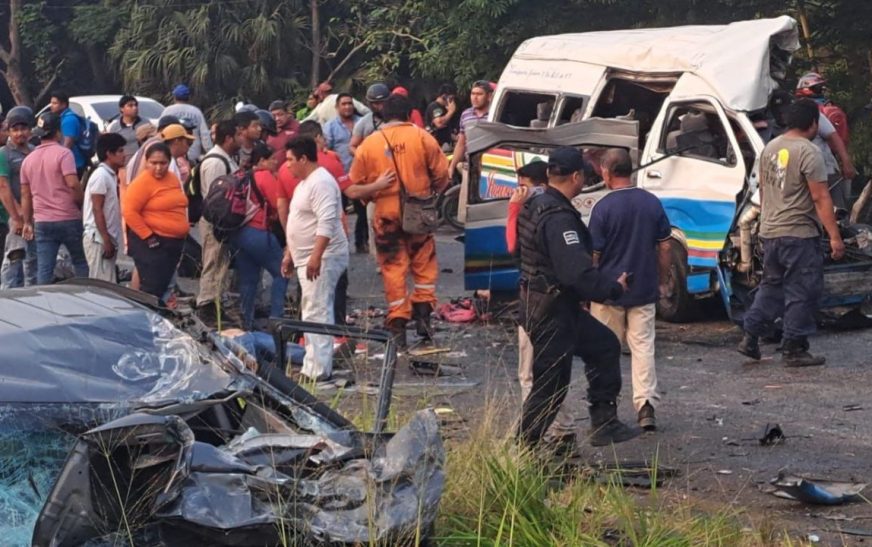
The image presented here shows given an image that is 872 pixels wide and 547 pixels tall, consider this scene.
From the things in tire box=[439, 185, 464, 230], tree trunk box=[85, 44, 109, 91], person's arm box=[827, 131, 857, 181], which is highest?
person's arm box=[827, 131, 857, 181]

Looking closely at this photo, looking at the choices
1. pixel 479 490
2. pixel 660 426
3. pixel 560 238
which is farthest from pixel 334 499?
pixel 660 426

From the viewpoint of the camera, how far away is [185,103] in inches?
632

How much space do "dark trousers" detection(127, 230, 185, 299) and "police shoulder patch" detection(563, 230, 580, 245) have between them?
4.07 meters

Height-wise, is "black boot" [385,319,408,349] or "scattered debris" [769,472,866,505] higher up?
"scattered debris" [769,472,866,505]

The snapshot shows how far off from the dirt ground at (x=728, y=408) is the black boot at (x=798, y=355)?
96mm

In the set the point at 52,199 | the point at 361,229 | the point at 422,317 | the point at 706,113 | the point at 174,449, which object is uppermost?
the point at 174,449

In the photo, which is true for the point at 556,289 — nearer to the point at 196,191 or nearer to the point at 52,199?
the point at 196,191

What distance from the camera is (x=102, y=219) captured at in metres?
11.0

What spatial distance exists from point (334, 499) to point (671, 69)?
26.2 feet

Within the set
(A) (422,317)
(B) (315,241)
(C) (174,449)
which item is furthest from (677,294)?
(C) (174,449)

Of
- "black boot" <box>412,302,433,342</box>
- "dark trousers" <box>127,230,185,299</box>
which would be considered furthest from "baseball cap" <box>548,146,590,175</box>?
"dark trousers" <box>127,230,185,299</box>

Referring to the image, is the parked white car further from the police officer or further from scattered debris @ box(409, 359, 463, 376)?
the police officer

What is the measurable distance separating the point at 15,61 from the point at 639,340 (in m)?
26.8

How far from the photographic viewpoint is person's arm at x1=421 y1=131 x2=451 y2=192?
10.4 metres
